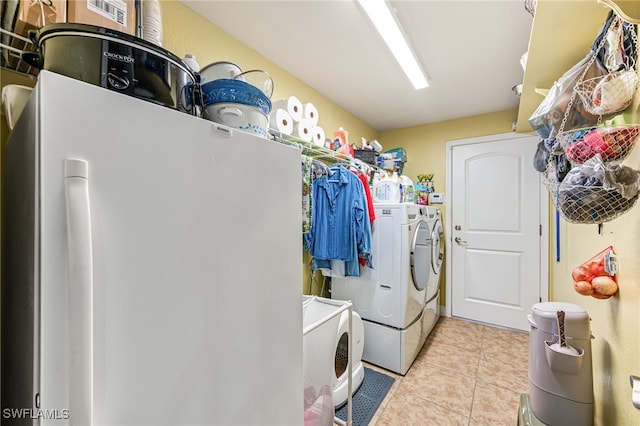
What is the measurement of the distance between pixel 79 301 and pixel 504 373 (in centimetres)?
280

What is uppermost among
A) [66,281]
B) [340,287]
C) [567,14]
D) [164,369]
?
[567,14]

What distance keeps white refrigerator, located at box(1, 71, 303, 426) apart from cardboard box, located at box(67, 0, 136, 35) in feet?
1.49

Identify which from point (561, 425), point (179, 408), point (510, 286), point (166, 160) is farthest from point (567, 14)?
point (510, 286)

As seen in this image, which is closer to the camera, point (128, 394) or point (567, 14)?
point (128, 394)

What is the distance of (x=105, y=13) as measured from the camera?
2.85ft

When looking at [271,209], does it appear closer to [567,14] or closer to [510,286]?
[567,14]

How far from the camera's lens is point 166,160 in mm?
615

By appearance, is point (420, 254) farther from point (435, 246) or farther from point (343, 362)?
point (343, 362)

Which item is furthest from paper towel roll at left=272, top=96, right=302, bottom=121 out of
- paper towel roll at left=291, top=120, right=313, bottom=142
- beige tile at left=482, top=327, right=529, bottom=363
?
beige tile at left=482, top=327, right=529, bottom=363

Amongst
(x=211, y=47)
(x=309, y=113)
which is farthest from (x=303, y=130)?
(x=211, y=47)

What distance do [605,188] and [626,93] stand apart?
1.34ft

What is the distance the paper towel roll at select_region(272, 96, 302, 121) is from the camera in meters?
1.84

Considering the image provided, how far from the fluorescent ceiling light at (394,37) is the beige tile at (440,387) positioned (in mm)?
2445

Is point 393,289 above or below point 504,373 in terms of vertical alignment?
above
